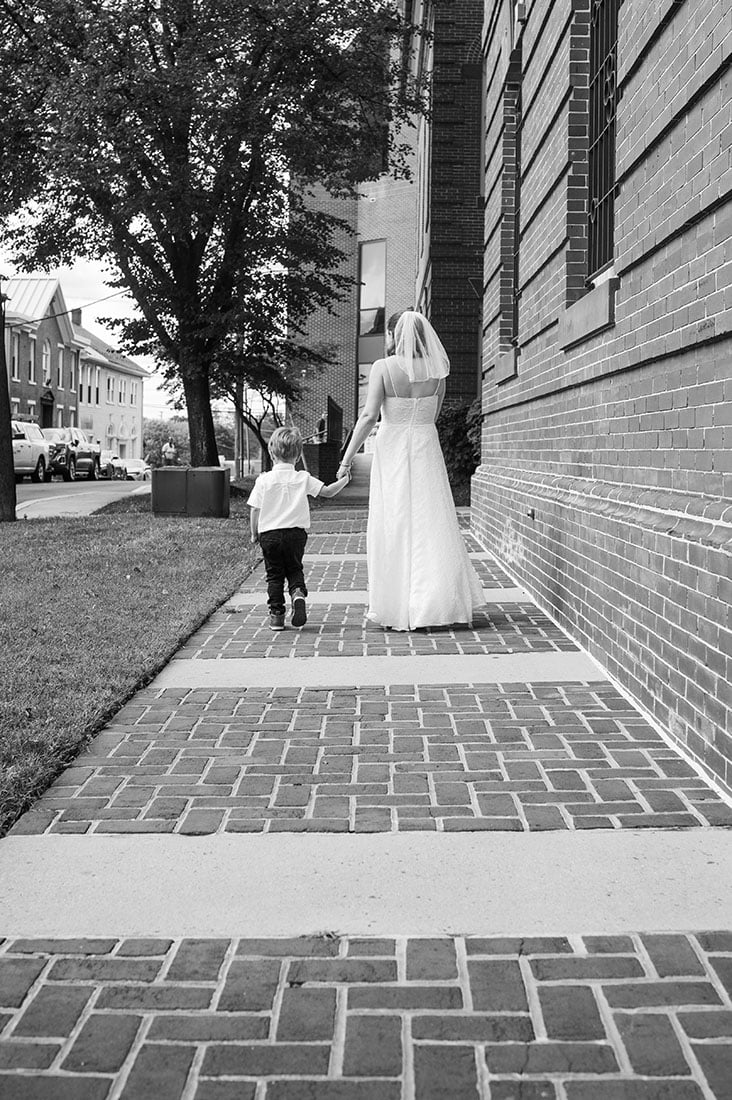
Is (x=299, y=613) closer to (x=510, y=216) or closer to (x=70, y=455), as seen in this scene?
(x=510, y=216)

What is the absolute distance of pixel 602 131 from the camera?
783 cm

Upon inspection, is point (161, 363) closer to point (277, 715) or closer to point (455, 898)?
point (277, 715)

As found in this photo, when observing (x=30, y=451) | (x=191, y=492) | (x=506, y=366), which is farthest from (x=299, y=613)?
(x=30, y=451)

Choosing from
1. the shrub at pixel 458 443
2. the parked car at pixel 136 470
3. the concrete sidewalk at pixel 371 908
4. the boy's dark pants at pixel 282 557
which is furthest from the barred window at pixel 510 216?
the parked car at pixel 136 470

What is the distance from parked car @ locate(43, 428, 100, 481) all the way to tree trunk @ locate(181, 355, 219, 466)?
21.1 m

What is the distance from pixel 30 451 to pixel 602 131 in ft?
119

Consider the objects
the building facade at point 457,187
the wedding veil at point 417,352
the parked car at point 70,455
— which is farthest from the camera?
the parked car at point 70,455

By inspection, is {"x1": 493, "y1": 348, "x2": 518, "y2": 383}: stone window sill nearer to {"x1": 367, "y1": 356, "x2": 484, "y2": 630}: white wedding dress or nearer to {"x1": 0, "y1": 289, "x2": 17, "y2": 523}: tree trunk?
{"x1": 367, "y1": 356, "x2": 484, "y2": 630}: white wedding dress

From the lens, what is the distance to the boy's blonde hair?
8047 millimetres

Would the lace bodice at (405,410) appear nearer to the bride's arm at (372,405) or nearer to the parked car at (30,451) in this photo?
the bride's arm at (372,405)

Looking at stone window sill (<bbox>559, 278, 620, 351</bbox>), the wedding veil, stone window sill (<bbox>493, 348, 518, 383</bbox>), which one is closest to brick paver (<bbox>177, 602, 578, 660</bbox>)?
the wedding veil

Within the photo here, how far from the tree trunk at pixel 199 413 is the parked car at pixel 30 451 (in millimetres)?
16445

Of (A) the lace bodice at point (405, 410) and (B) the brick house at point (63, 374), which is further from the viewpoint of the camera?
(B) the brick house at point (63, 374)

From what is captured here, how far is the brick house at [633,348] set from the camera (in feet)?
15.5
